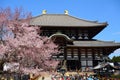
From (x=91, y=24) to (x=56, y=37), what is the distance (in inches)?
333

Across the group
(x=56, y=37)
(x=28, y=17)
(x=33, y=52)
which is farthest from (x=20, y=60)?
(x=56, y=37)

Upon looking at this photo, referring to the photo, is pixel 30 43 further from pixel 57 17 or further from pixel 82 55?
pixel 57 17

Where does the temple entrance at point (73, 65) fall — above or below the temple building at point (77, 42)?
below

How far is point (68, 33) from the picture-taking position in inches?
1805

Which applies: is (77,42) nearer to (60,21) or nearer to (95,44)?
(95,44)

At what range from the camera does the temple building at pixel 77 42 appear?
139 feet

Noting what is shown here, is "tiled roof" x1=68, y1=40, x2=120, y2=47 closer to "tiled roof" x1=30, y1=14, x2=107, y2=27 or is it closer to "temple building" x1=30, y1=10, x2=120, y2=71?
"temple building" x1=30, y1=10, x2=120, y2=71

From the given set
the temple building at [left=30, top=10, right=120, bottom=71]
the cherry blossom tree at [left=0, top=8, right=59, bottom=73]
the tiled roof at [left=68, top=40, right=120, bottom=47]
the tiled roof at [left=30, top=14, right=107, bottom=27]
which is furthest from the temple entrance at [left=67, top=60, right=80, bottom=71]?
the cherry blossom tree at [left=0, top=8, right=59, bottom=73]

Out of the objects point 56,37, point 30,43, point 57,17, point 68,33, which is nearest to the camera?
point 30,43

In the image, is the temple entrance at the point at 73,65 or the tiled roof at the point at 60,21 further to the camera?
the tiled roof at the point at 60,21

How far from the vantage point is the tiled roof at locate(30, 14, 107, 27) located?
4581 centimetres

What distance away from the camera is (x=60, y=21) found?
48.6 meters

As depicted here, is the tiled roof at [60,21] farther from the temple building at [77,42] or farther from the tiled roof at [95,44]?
the tiled roof at [95,44]

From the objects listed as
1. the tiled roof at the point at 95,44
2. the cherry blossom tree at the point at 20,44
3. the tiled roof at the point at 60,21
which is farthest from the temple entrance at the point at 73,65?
the cherry blossom tree at the point at 20,44
